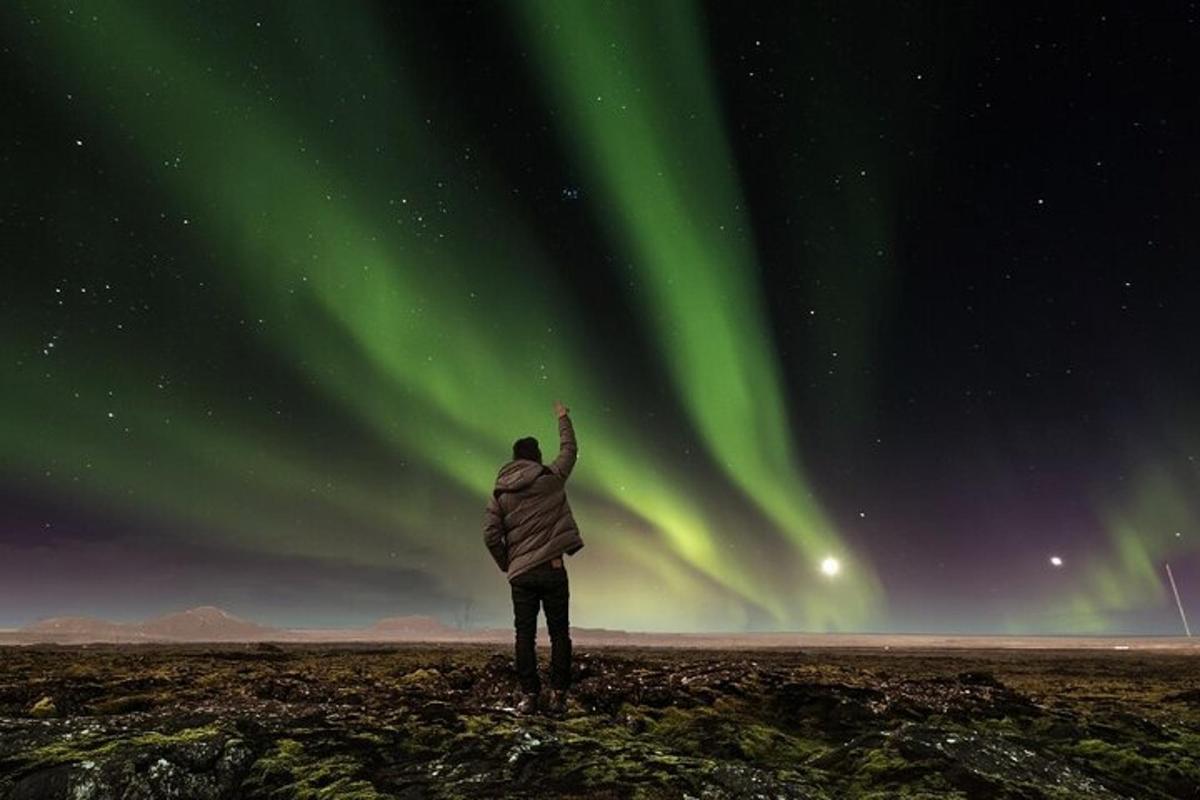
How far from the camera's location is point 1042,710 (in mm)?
6816

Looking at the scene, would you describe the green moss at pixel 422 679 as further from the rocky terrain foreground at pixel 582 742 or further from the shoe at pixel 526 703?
the shoe at pixel 526 703

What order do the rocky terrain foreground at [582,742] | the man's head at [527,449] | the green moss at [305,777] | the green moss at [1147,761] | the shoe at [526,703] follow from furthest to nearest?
the man's head at [527,449], the shoe at [526,703], the green moss at [1147,761], the rocky terrain foreground at [582,742], the green moss at [305,777]

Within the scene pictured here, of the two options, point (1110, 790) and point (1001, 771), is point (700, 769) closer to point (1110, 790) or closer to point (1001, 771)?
point (1001, 771)

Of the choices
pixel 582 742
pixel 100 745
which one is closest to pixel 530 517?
pixel 582 742

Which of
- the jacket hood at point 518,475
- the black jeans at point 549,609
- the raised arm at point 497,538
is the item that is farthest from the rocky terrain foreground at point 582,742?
the jacket hood at point 518,475

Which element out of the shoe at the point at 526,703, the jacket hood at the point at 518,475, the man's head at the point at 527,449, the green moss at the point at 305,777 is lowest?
the shoe at the point at 526,703

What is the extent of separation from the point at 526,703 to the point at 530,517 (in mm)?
2400

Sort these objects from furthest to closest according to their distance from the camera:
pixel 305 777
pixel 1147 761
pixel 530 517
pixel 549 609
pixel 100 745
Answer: pixel 530 517
pixel 549 609
pixel 1147 761
pixel 100 745
pixel 305 777

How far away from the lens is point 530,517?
27.8ft

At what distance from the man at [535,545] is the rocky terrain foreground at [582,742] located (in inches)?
23.8

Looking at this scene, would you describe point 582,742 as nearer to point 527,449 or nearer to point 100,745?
point 100,745

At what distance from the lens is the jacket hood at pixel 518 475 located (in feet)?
28.2

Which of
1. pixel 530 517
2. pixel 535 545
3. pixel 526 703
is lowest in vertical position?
pixel 526 703

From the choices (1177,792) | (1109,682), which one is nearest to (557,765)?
(1177,792)
